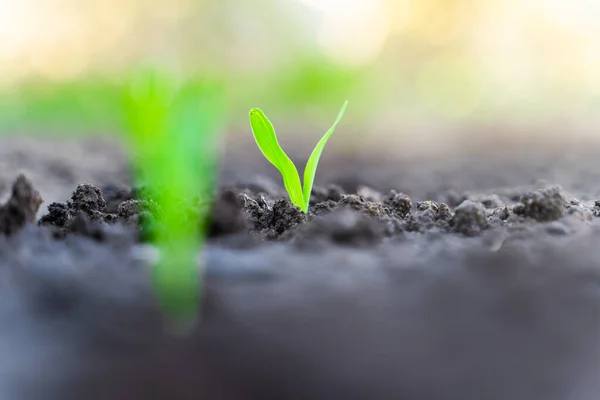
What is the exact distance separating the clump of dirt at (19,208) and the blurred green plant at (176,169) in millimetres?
212

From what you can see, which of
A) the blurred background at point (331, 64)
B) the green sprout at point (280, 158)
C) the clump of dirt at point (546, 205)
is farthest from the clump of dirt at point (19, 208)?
the blurred background at point (331, 64)

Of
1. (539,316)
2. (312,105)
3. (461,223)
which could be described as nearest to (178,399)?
(539,316)

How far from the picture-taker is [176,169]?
979 millimetres

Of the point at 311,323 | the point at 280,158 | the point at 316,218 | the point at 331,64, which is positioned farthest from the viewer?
the point at 331,64

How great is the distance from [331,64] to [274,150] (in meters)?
6.42

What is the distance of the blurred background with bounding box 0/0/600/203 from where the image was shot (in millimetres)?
5633

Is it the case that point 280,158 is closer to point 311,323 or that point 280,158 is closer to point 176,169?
point 176,169

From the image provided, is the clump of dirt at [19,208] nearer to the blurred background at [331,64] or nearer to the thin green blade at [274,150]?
the thin green blade at [274,150]

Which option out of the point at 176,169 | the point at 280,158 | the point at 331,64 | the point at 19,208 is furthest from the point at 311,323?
the point at 331,64

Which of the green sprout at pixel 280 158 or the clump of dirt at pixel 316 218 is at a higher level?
the green sprout at pixel 280 158

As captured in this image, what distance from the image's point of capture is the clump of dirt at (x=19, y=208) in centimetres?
91

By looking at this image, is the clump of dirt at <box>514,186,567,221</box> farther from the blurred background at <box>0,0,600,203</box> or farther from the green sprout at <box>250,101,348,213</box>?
the blurred background at <box>0,0,600,203</box>

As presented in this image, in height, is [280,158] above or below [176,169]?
above

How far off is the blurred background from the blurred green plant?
12.9 feet
